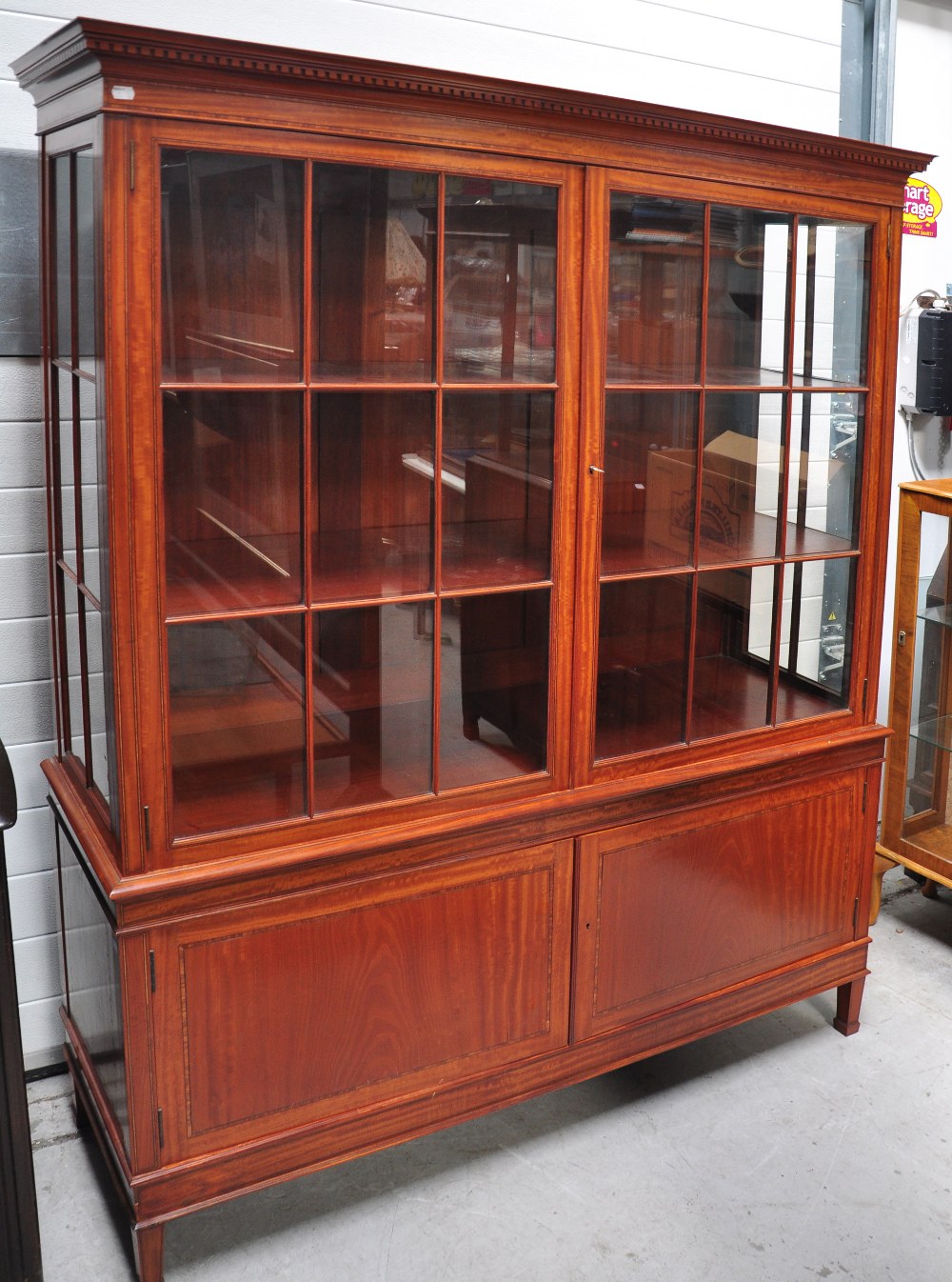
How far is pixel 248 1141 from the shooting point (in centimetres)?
188

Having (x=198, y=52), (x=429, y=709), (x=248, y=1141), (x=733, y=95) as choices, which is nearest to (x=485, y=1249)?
(x=248, y=1141)

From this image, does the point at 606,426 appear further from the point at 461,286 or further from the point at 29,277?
the point at 29,277

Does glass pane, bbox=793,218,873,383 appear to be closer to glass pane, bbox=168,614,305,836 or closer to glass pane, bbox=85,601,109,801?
glass pane, bbox=168,614,305,836

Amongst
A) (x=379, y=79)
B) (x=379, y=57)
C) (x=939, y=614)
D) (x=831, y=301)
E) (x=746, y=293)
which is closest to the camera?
(x=379, y=79)

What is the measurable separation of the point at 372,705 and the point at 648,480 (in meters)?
0.63

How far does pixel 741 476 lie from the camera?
217cm

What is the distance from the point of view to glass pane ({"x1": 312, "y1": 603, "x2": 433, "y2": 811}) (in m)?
1.85

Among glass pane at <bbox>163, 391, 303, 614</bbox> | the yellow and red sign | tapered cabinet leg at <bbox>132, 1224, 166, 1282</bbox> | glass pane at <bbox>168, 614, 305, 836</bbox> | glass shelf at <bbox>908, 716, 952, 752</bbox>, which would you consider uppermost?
the yellow and red sign

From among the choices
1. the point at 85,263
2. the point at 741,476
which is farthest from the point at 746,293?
the point at 85,263

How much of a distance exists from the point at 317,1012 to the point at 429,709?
0.51 metres

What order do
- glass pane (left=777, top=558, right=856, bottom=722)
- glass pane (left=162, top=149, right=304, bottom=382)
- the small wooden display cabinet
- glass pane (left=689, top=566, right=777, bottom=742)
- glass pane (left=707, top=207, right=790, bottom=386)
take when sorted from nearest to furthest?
glass pane (left=162, top=149, right=304, bottom=382)
glass pane (left=707, top=207, right=790, bottom=386)
glass pane (left=689, top=566, right=777, bottom=742)
glass pane (left=777, top=558, right=856, bottom=722)
the small wooden display cabinet

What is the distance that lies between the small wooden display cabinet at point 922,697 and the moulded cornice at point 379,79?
3.17ft

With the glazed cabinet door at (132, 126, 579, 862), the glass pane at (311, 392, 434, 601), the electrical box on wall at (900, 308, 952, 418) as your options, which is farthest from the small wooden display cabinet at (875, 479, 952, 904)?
the glass pane at (311, 392, 434, 601)

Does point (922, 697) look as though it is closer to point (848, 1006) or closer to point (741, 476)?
point (848, 1006)
